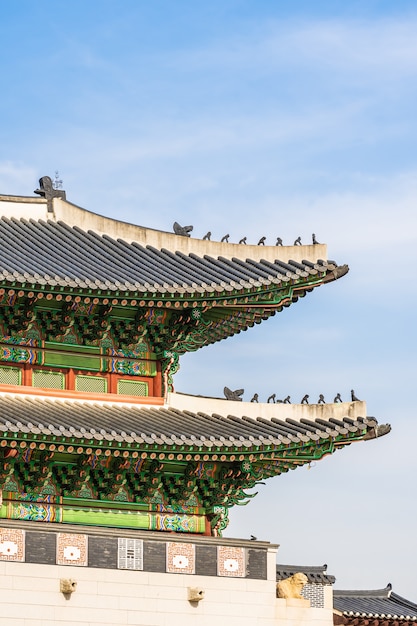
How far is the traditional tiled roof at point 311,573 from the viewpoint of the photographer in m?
33.3

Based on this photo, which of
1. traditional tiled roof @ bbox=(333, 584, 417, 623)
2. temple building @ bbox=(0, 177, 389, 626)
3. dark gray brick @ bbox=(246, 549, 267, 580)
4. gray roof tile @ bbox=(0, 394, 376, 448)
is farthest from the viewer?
traditional tiled roof @ bbox=(333, 584, 417, 623)

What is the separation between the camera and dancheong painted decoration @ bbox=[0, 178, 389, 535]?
31.5 m

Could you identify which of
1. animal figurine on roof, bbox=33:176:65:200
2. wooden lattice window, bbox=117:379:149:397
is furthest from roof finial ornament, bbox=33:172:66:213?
wooden lattice window, bbox=117:379:149:397

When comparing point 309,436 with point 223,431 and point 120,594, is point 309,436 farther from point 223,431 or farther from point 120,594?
point 120,594

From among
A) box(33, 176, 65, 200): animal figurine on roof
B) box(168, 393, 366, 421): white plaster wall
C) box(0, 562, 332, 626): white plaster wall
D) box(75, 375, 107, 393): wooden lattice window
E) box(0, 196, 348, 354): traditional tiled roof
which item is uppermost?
box(33, 176, 65, 200): animal figurine on roof

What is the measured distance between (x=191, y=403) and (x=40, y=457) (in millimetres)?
4294

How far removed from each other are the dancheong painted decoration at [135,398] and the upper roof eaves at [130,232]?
0.24 ft

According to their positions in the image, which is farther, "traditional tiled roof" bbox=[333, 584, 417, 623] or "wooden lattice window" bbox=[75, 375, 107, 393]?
"traditional tiled roof" bbox=[333, 584, 417, 623]

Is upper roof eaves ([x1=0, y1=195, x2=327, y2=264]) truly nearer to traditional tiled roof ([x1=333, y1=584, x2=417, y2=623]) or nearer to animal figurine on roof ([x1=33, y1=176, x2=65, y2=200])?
animal figurine on roof ([x1=33, y1=176, x2=65, y2=200])

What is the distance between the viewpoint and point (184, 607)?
31641mm

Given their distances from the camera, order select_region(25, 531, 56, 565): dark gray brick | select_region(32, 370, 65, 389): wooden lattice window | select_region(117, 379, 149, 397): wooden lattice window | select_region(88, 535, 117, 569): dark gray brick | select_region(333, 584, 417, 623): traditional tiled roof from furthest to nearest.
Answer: select_region(333, 584, 417, 623): traditional tiled roof, select_region(117, 379, 149, 397): wooden lattice window, select_region(32, 370, 65, 389): wooden lattice window, select_region(88, 535, 117, 569): dark gray brick, select_region(25, 531, 56, 565): dark gray brick

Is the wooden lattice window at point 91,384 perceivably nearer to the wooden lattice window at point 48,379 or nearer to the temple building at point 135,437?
the temple building at point 135,437

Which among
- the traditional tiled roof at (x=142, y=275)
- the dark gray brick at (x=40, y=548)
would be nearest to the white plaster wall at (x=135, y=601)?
the dark gray brick at (x=40, y=548)

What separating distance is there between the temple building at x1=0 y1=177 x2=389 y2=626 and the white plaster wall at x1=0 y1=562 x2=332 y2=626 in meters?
0.03
